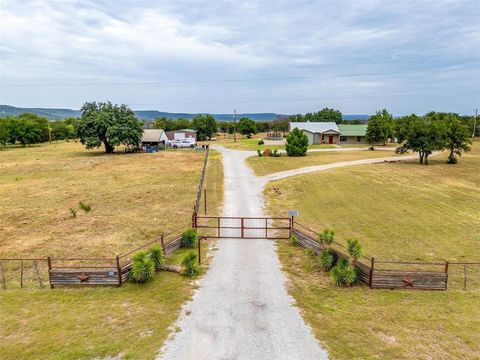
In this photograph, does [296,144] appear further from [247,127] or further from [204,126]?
[247,127]

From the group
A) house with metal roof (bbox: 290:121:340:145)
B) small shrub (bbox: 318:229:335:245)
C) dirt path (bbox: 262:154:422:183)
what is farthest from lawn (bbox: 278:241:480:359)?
house with metal roof (bbox: 290:121:340:145)

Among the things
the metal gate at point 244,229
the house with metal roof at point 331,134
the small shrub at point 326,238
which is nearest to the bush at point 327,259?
the small shrub at point 326,238

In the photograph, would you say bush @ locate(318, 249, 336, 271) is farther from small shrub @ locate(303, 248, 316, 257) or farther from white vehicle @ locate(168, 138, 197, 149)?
white vehicle @ locate(168, 138, 197, 149)

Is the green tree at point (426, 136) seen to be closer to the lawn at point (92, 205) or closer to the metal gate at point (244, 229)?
the lawn at point (92, 205)

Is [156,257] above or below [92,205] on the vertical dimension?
above

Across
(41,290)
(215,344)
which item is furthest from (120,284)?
(215,344)

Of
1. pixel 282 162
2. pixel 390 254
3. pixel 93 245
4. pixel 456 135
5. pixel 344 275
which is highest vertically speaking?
pixel 456 135

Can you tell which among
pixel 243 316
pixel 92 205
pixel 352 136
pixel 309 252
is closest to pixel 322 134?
pixel 352 136
